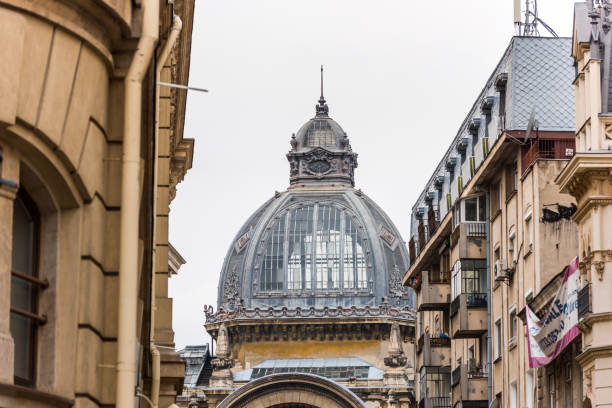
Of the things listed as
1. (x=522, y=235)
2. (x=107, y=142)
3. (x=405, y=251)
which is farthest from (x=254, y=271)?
(x=107, y=142)

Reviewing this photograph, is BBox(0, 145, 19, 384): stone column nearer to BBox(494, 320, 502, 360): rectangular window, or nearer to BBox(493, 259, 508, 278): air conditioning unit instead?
BBox(493, 259, 508, 278): air conditioning unit

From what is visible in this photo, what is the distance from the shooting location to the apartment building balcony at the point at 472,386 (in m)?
55.0

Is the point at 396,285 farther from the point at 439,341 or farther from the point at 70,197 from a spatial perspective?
the point at 70,197

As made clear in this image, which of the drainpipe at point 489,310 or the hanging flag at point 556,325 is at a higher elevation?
the drainpipe at point 489,310

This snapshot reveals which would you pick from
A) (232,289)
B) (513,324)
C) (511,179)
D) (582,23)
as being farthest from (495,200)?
(232,289)

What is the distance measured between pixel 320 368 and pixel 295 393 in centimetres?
1269

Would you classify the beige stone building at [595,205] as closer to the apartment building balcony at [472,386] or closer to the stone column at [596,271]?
the stone column at [596,271]

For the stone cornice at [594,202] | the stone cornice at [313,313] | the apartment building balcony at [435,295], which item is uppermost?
the stone cornice at [313,313]

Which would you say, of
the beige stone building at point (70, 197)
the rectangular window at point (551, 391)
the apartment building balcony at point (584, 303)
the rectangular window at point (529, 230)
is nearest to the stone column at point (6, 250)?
the beige stone building at point (70, 197)

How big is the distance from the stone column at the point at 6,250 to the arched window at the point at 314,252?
12338cm

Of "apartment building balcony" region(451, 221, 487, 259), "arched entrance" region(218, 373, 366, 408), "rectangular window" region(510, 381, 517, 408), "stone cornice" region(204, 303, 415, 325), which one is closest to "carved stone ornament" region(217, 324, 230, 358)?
"stone cornice" region(204, 303, 415, 325)

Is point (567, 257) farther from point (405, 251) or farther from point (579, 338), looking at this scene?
point (405, 251)

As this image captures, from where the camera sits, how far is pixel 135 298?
46.3ft

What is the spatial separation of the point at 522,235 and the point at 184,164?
14.0 meters
